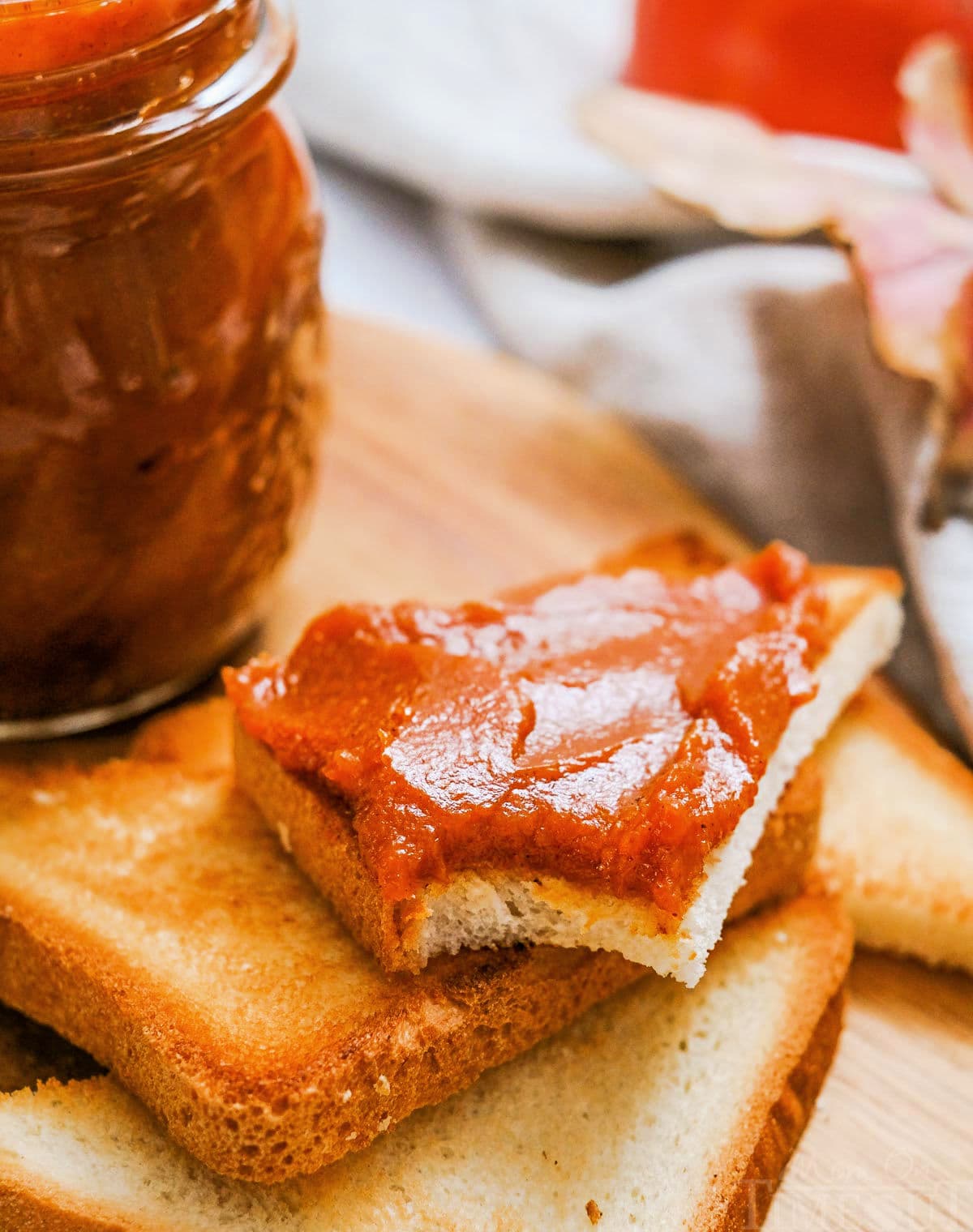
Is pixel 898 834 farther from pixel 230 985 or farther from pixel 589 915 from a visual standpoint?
pixel 230 985

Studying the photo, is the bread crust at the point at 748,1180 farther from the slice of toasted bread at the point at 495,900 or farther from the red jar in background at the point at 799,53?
the red jar in background at the point at 799,53

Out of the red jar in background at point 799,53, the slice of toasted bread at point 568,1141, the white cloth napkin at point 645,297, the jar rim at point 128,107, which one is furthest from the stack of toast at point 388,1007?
the red jar in background at point 799,53

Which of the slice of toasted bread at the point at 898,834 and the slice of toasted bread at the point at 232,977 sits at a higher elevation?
the slice of toasted bread at the point at 232,977

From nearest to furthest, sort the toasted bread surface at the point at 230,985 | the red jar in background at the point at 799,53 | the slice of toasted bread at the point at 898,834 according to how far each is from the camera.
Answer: the toasted bread surface at the point at 230,985 → the slice of toasted bread at the point at 898,834 → the red jar in background at the point at 799,53

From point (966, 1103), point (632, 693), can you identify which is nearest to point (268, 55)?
point (632, 693)

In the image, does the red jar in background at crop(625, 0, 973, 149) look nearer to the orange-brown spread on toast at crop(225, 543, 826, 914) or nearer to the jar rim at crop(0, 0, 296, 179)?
the orange-brown spread on toast at crop(225, 543, 826, 914)

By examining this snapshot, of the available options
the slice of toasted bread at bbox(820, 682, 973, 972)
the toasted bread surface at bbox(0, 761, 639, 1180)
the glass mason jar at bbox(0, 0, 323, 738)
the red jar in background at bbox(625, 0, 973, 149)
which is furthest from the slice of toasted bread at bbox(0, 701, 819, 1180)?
the red jar in background at bbox(625, 0, 973, 149)

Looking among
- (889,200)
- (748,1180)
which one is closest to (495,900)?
(748,1180)
